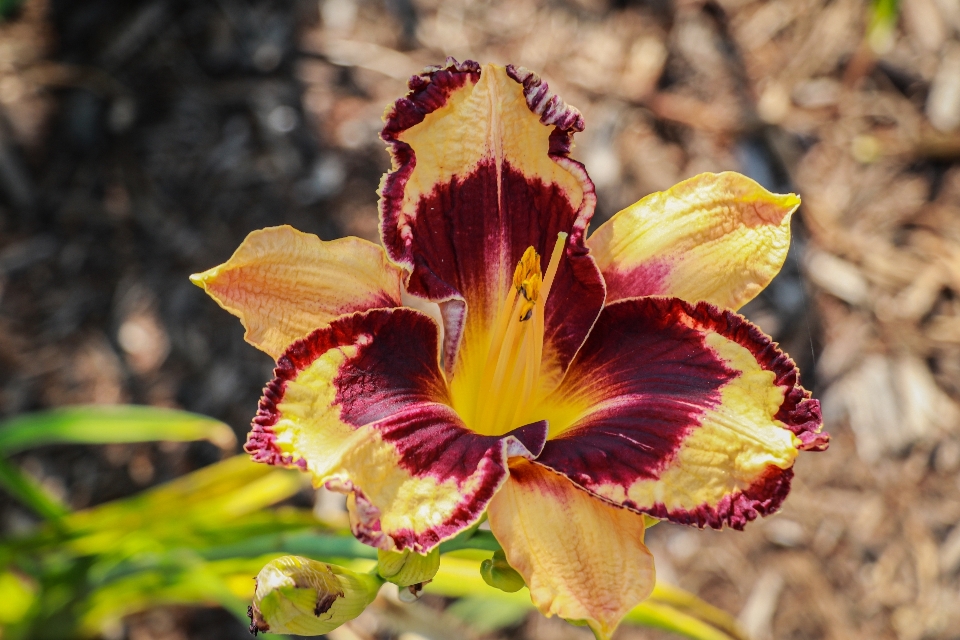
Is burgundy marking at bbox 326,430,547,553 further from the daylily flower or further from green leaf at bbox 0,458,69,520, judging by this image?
green leaf at bbox 0,458,69,520

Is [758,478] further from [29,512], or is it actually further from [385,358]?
[29,512]

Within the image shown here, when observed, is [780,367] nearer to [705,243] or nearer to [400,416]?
[705,243]

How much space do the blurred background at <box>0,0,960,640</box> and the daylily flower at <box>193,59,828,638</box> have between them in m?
1.56

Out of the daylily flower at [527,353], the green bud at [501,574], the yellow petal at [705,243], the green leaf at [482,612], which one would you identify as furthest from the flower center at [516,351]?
the green leaf at [482,612]

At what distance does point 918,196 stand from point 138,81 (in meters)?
2.84

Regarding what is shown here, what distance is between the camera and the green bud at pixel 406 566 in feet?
3.34

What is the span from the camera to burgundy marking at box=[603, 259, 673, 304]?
1.19 m

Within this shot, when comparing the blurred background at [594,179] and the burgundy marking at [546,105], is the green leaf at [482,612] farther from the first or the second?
the burgundy marking at [546,105]

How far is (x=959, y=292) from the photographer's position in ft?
9.42

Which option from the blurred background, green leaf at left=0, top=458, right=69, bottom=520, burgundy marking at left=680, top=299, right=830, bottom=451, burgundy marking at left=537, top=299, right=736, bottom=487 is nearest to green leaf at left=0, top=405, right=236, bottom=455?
green leaf at left=0, top=458, right=69, bottom=520

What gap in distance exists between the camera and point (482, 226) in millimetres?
1218

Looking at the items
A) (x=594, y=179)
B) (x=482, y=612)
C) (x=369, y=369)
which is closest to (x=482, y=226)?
(x=369, y=369)

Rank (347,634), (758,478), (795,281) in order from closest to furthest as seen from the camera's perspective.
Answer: (758,478) → (347,634) → (795,281)

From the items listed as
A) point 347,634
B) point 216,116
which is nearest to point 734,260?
point 347,634
